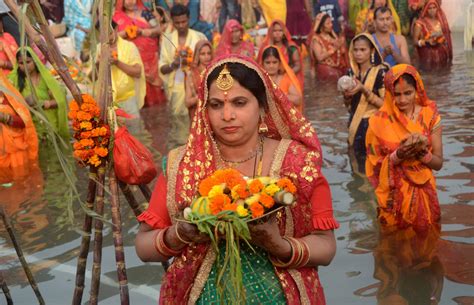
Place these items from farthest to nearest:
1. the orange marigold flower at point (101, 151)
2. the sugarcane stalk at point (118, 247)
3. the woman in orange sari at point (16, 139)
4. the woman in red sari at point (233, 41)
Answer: the woman in red sari at point (233, 41)
the woman in orange sari at point (16, 139)
the sugarcane stalk at point (118, 247)
the orange marigold flower at point (101, 151)

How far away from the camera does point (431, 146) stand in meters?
6.79

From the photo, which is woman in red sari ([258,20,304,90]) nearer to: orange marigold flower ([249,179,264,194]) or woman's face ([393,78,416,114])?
woman's face ([393,78,416,114])

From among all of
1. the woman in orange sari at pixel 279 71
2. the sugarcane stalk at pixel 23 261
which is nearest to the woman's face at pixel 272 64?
the woman in orange sari at pixel 279 71

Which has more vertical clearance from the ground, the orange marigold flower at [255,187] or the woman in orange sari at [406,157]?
the orange marigold flower at [255,187]

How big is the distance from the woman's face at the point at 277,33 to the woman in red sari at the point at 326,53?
3684mm

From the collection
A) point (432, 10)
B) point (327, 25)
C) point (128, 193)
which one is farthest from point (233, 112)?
point (432, 10)

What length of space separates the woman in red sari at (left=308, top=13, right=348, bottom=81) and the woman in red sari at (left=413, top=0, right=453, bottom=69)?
1491 mm

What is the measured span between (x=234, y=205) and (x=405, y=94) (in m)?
4.09

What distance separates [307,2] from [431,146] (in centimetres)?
1546

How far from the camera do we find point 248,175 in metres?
3.67

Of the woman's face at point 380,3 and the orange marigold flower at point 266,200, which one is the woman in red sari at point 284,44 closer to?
the woman's face at point 380,3

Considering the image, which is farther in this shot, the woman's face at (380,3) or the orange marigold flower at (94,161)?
the woman's face at (380,3)

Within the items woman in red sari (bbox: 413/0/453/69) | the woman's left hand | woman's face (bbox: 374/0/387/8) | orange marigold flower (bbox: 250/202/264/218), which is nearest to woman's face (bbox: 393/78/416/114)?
the woman's left hand

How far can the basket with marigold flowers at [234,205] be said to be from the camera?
3.21m
